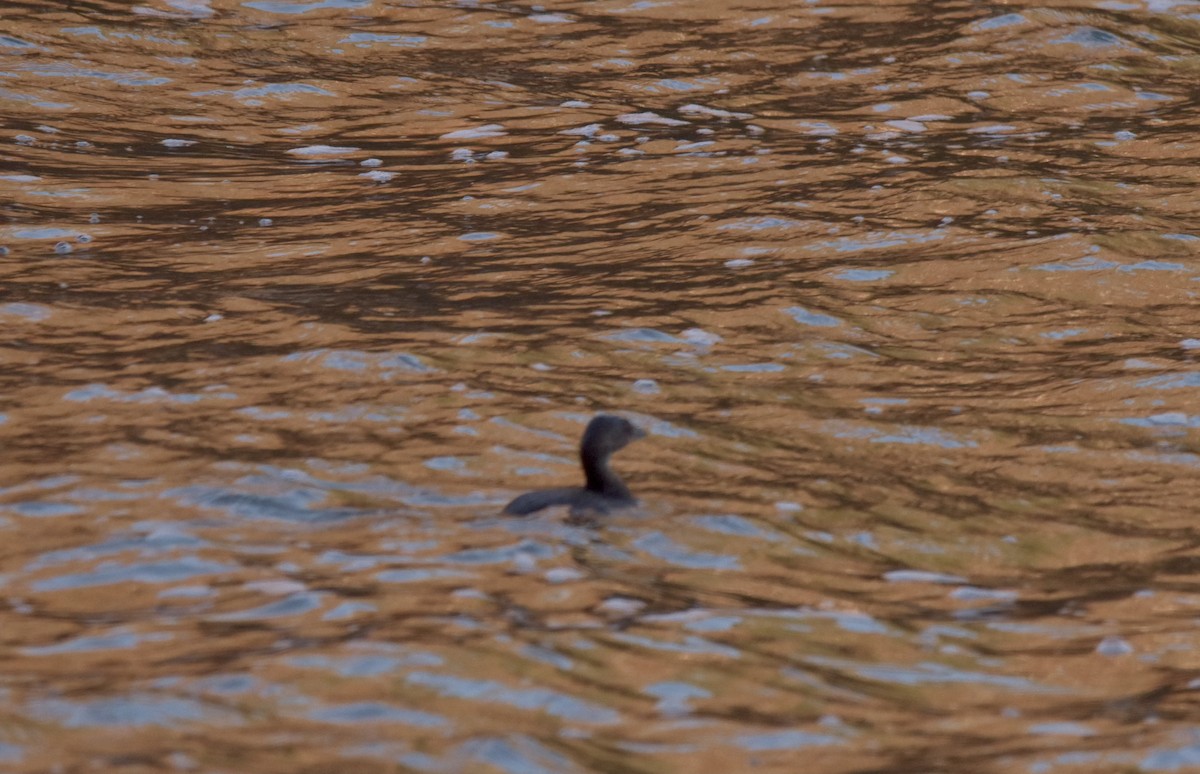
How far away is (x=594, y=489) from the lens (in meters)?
6.40

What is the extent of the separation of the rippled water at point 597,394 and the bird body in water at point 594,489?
104mm

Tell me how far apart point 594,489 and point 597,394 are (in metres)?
1.59

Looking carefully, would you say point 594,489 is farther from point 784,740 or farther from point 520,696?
point 784,740

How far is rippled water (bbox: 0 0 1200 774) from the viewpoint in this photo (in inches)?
199

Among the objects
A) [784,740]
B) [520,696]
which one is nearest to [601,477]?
[520,696]

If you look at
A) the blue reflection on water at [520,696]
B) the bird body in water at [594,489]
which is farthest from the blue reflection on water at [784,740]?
the bird body in water at [594,489]

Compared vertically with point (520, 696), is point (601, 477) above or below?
above

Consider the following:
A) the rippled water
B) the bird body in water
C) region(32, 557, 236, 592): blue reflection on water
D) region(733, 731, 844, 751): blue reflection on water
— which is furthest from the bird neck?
Result: region(733, 731, 844, 751): blue reflection on water

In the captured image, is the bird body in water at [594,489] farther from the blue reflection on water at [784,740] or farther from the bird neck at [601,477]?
the blue reflection on water at [784,740]

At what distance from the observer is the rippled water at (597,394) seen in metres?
5.05

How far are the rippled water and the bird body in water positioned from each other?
0.34ft

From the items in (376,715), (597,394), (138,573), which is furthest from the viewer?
(597,394)

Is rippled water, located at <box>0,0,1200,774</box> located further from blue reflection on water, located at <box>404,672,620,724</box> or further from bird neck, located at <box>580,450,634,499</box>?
bird neck, located at <box>580,450,634,499</box>

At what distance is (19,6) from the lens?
15.1 m
